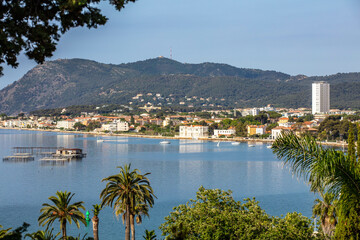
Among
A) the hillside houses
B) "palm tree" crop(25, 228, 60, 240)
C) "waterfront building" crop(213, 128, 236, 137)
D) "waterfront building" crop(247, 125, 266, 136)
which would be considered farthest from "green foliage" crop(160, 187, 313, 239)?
"waterfront building" crop(213, 128, 236, 137)

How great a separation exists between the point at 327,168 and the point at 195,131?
65.5 metres

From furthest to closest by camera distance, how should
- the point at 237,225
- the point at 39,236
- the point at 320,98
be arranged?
1. the point at 320,98
2. the point at 237,225
3. the point at 39,236

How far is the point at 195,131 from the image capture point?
6950 centimetres

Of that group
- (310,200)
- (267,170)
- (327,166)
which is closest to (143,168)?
(267,170)

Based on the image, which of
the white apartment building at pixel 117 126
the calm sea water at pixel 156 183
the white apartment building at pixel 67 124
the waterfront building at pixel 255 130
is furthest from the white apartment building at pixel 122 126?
the calm sea water at pixel 156 183

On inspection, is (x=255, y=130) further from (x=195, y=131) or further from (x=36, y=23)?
(x=36, y=23)

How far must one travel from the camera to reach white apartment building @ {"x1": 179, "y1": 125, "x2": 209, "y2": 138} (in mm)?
69113

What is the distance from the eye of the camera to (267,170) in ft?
98.1

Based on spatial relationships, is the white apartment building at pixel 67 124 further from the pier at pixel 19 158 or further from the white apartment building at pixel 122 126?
the pier at pixel 19 158

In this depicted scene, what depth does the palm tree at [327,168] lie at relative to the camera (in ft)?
13.4

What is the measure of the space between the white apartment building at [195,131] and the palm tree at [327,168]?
64.3 metres

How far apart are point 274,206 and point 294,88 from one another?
164969mm

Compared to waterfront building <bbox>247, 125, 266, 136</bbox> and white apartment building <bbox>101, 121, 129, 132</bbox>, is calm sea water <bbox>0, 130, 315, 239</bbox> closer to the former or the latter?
waterfront building <bbox>247, 125, 266, 136</bbox>

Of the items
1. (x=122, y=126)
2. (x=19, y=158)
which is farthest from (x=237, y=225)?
(x=122, y=126)
